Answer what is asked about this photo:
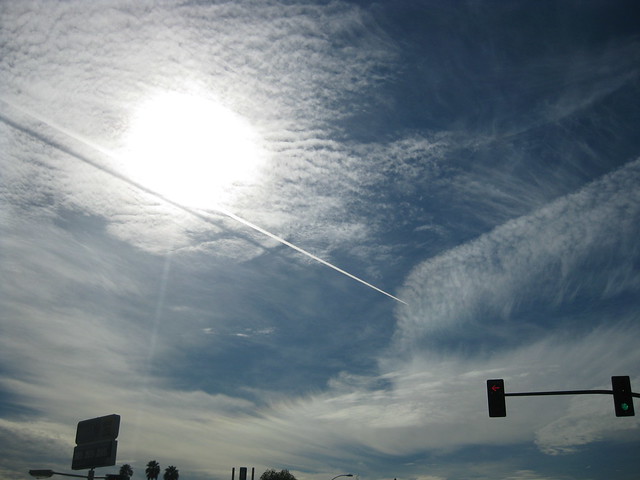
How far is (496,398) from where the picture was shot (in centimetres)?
1889

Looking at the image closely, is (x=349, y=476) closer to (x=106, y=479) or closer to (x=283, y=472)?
(x=106, y=479)

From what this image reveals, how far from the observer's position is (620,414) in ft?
58.1

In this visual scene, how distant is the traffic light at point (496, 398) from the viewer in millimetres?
18686

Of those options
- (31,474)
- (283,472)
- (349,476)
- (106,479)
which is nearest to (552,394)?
(106,479)

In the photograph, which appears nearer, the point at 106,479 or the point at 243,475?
the point at 106,479

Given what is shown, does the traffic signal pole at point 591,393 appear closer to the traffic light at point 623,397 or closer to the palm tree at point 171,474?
the traffic light at point 623,397

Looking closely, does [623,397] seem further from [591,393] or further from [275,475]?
[275,475]

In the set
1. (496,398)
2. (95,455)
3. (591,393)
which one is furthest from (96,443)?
(591,393)

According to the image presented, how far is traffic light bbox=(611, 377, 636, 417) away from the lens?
58.1ft

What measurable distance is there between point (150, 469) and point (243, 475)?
53.4 meters

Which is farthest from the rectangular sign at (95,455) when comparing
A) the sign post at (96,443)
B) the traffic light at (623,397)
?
the traffic light at (623,397)

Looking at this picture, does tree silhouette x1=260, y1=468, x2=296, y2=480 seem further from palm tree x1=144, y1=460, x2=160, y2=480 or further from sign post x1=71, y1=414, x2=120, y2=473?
sign post x1=71, y1=414, x2=120, y2=473

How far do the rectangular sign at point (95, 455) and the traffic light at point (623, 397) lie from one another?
2125 centimetres

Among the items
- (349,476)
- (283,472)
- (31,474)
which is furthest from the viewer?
(283,472)
